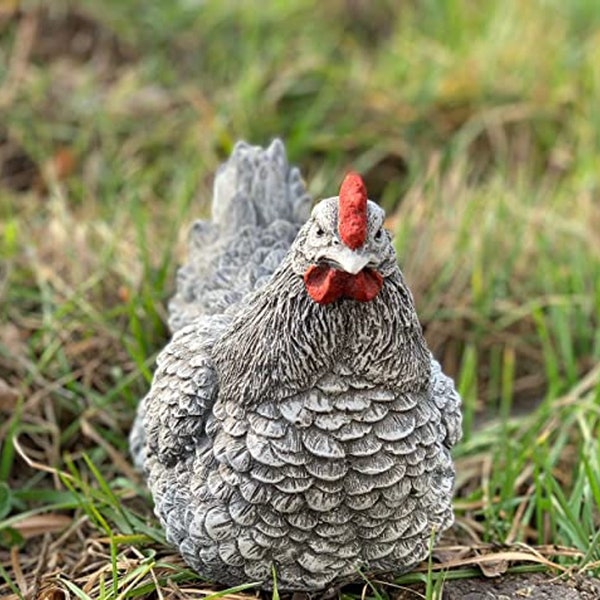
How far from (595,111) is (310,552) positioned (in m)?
3.22

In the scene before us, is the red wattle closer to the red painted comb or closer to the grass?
the red painted comb

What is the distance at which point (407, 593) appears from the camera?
8.29ft

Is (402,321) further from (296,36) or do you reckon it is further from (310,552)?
(296,36)

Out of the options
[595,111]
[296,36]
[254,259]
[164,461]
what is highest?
[296,36]

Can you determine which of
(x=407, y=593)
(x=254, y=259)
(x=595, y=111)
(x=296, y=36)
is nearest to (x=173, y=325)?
(x=254, y=259)

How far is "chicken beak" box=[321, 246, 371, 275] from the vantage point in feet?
6.70

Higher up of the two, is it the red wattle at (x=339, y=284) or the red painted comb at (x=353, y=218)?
the red painted comb at (x=353, y=218)

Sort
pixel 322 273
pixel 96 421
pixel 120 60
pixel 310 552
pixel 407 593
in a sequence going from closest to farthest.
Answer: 1. pixel 322 273
2. pixel 310 552
3. pixel 407 593
4. pixel 96 421
5. pixel 120 60

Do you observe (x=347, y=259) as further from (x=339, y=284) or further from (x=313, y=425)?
(x=313, y=425)

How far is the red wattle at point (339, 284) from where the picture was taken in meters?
2.10

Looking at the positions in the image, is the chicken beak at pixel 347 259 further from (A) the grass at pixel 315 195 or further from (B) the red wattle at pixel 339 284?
(A) the grass at pixel 315 195

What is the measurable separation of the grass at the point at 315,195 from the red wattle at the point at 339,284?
26.0 inches

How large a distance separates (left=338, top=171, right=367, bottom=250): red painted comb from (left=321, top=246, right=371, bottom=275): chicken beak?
0.05 ft

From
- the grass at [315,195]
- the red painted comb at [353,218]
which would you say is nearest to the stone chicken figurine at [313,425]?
the red painted comb at [353,218]
